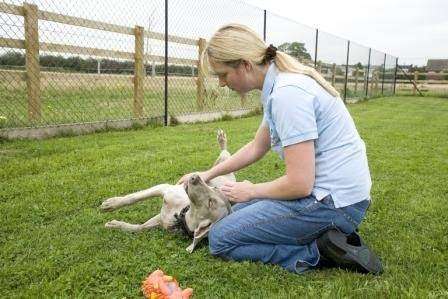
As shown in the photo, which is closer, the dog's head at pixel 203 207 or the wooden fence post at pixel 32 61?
the dog's head at pixel 203 207

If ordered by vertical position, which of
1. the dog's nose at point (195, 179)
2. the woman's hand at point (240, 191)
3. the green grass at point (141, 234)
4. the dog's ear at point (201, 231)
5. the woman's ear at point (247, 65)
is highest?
the woman's ear at point (247, 65)

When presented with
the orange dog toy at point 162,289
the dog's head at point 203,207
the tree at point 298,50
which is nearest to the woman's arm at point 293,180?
the dog's head at point 203,207

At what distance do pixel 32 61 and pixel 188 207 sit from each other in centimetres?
501

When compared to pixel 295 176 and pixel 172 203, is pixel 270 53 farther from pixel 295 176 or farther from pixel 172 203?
pixel 172 203

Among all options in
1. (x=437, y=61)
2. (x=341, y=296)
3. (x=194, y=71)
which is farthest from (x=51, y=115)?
(x=437, y=61)

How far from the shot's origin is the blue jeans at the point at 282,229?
121 inches

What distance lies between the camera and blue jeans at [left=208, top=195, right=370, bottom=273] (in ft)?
10.1

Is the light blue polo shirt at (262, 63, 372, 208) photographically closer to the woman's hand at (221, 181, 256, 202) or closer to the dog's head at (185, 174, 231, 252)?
the woman's hand at (221, 181, 256, 202)

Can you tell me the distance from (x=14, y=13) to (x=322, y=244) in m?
6.00

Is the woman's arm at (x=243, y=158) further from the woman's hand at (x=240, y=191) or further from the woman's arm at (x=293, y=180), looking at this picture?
the woman's arm at (x=293, y=180)

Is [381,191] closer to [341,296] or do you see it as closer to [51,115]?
[341,296]

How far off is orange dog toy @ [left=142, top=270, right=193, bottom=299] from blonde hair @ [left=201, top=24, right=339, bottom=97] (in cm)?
122

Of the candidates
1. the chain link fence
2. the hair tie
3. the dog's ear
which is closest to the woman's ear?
the hair tie

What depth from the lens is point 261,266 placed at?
3150 millimetres
